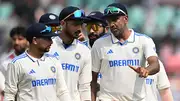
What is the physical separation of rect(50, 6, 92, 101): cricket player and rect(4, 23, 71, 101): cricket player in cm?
69

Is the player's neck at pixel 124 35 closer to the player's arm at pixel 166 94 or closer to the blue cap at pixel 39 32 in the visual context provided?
the blue cap at pixel 39 32

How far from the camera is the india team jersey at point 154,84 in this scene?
9.67 meters

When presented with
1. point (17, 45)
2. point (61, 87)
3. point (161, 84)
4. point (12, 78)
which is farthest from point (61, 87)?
point (17, 45)

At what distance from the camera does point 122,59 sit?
30.5 ft

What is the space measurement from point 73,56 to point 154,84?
4.05 feet

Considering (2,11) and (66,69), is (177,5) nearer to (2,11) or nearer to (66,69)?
(2,11)

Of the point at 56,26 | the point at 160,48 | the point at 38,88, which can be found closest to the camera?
the point at 38,88

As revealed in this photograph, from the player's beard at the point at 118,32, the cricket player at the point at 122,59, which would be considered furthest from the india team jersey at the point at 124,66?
the player's beard at the point at 118,32

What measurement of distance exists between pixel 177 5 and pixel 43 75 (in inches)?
477

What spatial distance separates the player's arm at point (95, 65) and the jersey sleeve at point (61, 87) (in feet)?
2.43

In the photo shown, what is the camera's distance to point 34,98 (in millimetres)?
8617

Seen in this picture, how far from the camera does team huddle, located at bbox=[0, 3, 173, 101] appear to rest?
8625 millimetres

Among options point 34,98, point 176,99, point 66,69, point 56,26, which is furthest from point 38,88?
point 176,99

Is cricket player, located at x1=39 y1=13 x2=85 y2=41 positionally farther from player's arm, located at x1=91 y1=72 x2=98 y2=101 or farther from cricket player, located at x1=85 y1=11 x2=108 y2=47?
player's arm, located at x1=91 y1=72 x2=98 y2=101
